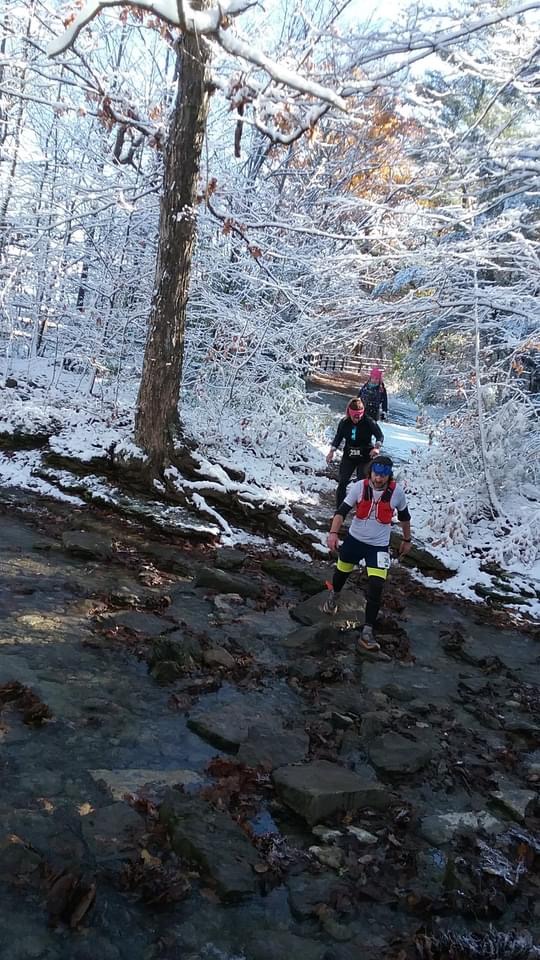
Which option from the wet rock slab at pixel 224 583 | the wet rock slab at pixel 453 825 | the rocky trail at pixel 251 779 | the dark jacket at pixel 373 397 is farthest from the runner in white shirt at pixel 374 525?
the dark jacket at pixel 373 397

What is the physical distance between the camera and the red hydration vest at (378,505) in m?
6.43

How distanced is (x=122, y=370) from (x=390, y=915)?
13060mm

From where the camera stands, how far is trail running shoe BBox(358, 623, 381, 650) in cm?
626

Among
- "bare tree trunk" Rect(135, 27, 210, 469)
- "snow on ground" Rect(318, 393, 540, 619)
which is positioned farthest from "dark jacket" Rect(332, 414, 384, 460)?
"bare tree trunk" Rect(135, 27, 210, 469)

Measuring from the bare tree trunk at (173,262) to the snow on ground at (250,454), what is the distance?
70 centimetres

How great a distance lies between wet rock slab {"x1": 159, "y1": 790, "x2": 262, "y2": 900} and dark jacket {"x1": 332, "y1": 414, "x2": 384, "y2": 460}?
22.8 feet

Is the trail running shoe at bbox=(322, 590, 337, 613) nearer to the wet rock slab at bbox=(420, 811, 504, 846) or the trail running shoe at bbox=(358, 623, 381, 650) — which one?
the trail running shoe at bbox=(358, 623, 381, 650)

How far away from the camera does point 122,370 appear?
14391 mm

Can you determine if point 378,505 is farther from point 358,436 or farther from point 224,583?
point 358,436

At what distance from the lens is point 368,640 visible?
249 inches

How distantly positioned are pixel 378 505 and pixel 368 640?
145 cm

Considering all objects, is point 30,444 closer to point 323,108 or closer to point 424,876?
point 323,108

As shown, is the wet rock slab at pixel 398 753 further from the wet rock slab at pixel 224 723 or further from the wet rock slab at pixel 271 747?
the wet rock slab at pixel 224 723

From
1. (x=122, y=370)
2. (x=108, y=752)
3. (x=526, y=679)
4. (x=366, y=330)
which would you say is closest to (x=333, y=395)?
(x=122, y=370)
